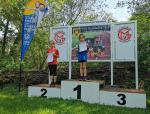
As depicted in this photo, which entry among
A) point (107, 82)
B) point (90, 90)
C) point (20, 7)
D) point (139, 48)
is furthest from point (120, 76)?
point (20, 7)

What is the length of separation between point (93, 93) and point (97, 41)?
7.98 feet

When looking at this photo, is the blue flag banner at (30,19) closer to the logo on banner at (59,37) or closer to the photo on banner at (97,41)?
the logo on banner at (59,37)

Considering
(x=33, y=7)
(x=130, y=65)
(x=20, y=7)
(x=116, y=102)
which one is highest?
(x=20, y=7)

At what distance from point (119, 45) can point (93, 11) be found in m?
14.5

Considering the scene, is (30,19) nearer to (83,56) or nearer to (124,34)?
(83,56)

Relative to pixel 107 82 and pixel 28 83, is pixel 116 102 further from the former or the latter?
pixel 28 83

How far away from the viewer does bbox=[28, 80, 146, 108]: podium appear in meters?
10.2

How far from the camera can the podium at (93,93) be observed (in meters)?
10.2

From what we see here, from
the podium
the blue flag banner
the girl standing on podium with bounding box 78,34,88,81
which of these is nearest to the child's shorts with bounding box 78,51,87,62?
the girl standing on podium with bounding box 78,34,88,81

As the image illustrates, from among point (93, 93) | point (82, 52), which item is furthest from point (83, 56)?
point (93, 93)

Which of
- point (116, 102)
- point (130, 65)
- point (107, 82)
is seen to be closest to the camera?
point (116, 102)

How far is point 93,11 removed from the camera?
25.9 metres

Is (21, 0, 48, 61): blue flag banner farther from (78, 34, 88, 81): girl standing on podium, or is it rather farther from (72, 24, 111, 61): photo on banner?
(78, 34, 88, 81): girl standing on podium

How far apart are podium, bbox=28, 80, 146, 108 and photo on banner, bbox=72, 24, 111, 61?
1497mm
